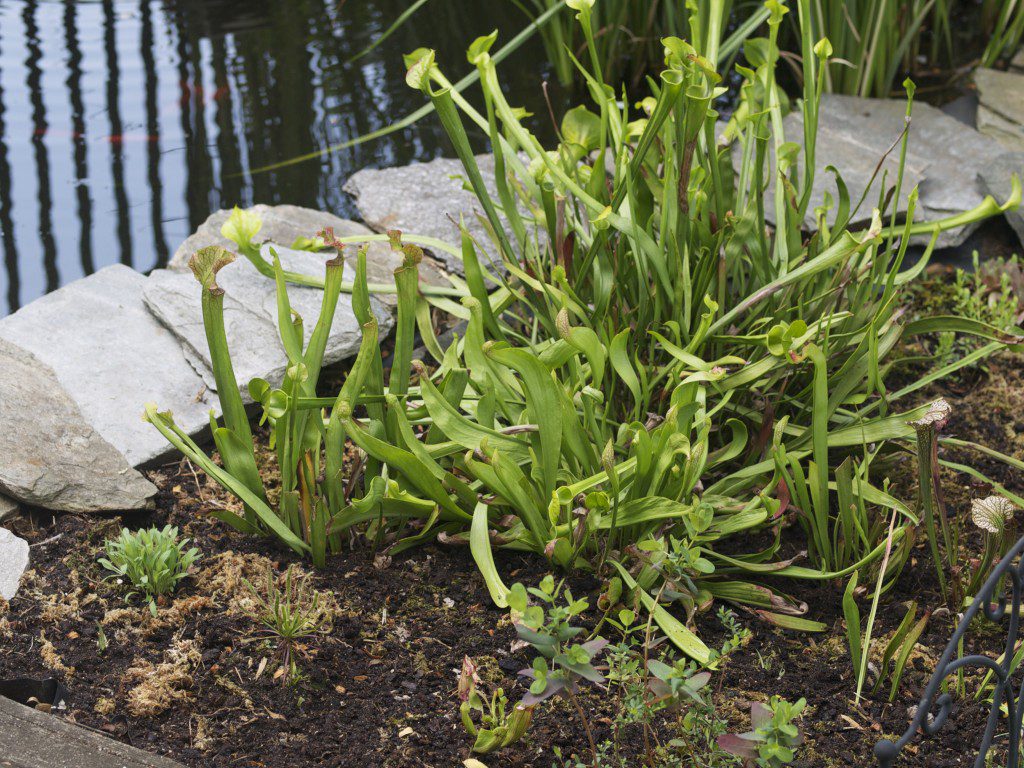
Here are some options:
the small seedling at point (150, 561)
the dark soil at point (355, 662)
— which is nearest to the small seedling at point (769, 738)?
the dark soil at point (355, 662)

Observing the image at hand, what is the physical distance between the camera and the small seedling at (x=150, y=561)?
169 cm

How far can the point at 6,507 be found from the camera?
1883 mm

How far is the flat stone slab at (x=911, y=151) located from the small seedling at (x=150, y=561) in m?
2.16

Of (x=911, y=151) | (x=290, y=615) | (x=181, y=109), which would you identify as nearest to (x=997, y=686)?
(x=290, y=615)

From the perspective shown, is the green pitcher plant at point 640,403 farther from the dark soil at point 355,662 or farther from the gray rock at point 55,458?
the gray rock at point 55,458

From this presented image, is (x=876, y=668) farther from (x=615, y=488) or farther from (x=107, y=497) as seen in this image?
(x=107, y=497)

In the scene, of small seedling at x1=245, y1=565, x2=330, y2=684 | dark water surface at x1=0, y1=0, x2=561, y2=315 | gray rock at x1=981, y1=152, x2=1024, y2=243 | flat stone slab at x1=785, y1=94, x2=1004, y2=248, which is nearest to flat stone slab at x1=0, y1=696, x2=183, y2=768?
small seedling at x1=245, y1=565, x2=330, y2=684

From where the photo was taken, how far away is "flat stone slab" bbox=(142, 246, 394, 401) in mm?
2258

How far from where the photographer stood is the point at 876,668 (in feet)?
5.49

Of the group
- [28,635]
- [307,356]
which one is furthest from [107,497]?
[307,356]

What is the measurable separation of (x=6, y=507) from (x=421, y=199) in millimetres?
1592

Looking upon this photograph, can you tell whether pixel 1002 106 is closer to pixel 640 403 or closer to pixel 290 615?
pixel 640 403

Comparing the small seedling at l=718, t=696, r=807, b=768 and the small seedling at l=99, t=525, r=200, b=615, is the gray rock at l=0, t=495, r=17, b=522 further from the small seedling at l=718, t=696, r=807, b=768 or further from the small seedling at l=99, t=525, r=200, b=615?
the small seedling at l=718, t=696, r=807, b=768

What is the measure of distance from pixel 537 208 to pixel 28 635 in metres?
1.49
